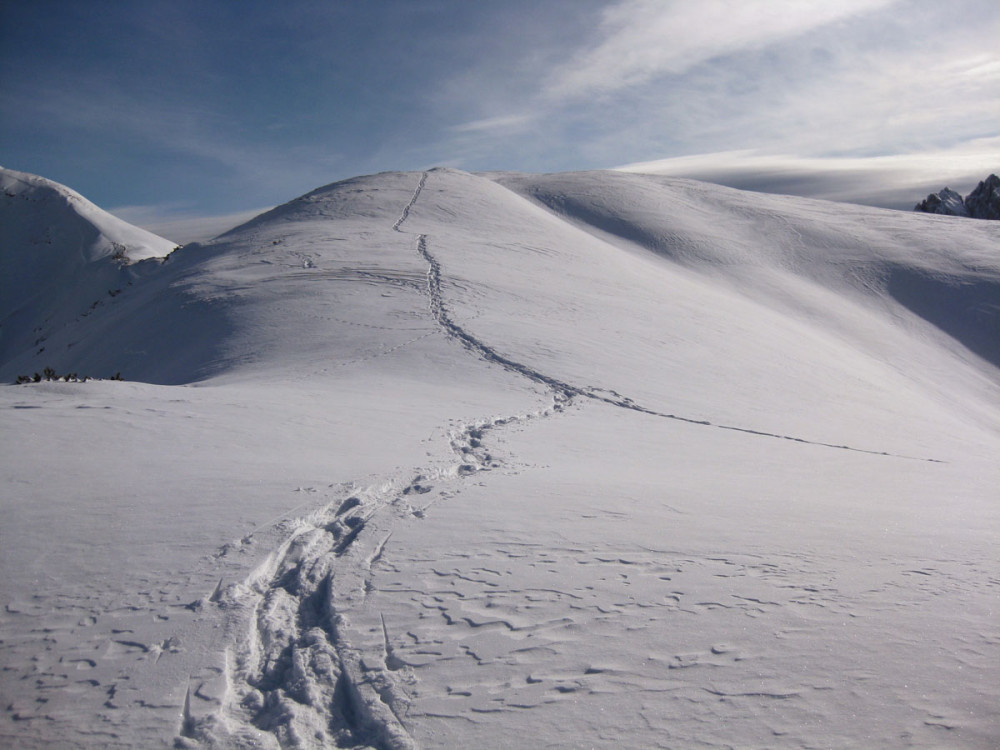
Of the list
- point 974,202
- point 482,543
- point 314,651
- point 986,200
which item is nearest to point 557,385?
point 482,543

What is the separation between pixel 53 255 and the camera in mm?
35219

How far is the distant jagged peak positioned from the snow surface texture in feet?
159

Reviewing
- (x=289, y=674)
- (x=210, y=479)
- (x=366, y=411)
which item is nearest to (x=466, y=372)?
(x=366, y=411)

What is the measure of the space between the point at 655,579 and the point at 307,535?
2.30 m

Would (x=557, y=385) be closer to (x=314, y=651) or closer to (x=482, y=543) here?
(x=482, y=543)

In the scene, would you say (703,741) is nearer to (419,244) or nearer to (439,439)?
(439,439)

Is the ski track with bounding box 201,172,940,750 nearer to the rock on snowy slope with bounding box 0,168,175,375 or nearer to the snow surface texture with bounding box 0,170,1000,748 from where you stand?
the snow surface texture with bounding box 0,170,1000,748

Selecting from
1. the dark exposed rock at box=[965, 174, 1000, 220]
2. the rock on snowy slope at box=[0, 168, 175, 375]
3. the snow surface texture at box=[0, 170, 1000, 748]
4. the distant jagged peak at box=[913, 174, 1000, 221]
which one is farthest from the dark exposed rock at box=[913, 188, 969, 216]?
the rock on snowy slope at box=[0, 168, 175, 375]

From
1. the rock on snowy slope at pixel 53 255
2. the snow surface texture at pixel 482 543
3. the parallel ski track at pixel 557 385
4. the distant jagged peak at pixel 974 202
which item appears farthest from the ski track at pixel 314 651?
the distant jagged peak at pixel 974 202

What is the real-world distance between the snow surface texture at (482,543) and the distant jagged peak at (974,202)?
159 ft

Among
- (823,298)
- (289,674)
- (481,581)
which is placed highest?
(823,298)

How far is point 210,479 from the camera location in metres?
5.00

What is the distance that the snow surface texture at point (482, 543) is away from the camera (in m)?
2.74

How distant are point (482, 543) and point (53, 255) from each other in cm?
4046
